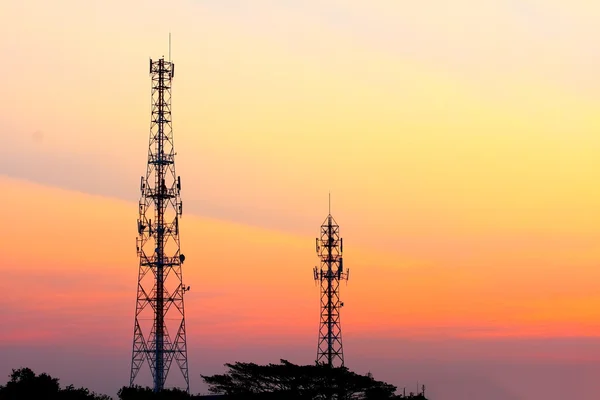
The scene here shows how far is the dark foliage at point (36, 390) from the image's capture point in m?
98.8

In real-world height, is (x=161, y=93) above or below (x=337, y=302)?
above

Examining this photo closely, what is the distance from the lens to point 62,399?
100m

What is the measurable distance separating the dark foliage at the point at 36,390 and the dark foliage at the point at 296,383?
39.3ft

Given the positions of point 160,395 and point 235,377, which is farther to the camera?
point 235,377

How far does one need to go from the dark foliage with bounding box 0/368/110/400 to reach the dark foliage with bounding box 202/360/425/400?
39.3 feet

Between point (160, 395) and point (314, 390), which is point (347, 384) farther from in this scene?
point (160, 395)

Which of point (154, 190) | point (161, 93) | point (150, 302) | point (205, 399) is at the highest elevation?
point (161, 93)

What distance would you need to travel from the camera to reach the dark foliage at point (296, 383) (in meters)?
104

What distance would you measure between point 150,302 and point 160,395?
8.36 metres

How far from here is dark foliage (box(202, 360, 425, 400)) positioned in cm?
10400

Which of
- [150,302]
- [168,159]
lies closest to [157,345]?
[150,302]

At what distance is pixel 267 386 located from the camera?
106 m

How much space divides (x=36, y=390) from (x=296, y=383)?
23560 mm

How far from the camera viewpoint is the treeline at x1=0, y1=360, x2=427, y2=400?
100m
